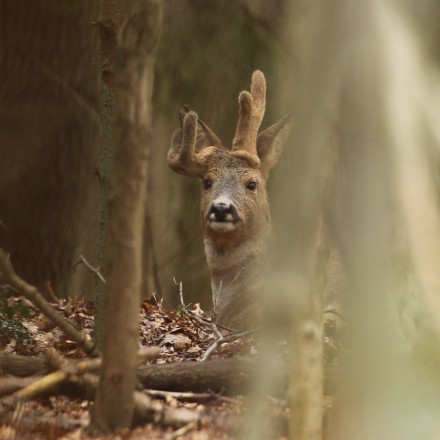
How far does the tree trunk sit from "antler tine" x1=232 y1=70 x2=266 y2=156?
154 inches

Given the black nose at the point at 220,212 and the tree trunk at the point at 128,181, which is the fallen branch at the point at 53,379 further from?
the black nose at the point at 220,212

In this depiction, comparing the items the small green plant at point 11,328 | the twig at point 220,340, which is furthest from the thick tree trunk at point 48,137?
the twig at point 220,340

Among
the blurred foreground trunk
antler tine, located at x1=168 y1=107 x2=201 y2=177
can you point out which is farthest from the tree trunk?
antler tine, located at x1=168 y1=107 x2=201 y2=177

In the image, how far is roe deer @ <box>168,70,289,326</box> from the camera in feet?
25.1

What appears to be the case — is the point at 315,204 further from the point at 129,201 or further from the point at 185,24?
the point at 185,24

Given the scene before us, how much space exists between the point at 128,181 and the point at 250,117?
13.5 ft

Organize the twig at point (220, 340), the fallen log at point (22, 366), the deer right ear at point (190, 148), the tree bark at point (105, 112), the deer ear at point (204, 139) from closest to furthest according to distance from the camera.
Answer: the fallen log at point (22, 366)
the twig at point (220, 340)
the tree bark at point (105, 112)
the deer right ear at point (190, 148)
the deer ear at point (204, 139)

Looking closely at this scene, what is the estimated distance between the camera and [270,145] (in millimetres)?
7867

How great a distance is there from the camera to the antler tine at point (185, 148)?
7.31 meters

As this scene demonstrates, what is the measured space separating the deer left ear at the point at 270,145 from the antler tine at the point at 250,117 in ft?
0.23

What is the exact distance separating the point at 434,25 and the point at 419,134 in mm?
456

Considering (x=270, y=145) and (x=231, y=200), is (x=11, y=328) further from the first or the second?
(x=270, y=145)

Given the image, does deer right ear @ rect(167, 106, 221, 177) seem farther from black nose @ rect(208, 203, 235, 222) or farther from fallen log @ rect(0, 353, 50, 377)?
fallen log @ rect(0, 353, 50, 377)

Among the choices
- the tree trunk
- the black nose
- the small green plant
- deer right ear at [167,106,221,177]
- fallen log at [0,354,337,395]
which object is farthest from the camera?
the black nose
